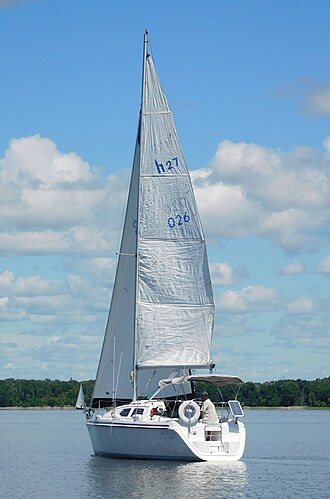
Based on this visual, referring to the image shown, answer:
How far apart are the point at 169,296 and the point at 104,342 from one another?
15.2 feet

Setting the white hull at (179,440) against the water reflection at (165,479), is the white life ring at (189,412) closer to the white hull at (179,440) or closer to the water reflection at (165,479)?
the white hull at (179,440)

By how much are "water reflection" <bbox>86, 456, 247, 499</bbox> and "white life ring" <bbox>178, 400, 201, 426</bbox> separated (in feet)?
5.38

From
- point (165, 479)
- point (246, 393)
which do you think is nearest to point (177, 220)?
point (165, 479)

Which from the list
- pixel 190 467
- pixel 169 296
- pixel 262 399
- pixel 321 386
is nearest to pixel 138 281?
pixel 169 296

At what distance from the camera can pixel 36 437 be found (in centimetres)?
8000

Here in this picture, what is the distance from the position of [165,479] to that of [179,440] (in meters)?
2.49

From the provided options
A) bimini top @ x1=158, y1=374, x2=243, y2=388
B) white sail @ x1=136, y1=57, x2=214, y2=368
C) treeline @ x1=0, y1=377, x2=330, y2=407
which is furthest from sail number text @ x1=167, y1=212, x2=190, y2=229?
treeline @ x1=0, y1=377, x2=330, y2=407

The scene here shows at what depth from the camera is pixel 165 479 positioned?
40.6 metres

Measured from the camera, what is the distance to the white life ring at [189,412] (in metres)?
42.8

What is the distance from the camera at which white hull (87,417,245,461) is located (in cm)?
4284

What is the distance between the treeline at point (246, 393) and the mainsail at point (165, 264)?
90356 millimetres

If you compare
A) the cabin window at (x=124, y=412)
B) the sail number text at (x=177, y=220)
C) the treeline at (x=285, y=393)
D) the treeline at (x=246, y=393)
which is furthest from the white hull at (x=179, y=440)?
the treeline at (x=285, y=393)

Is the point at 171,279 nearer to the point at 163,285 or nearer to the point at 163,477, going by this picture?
the point at 163,285

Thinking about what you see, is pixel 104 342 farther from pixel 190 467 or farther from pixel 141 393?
pixel 190 467
